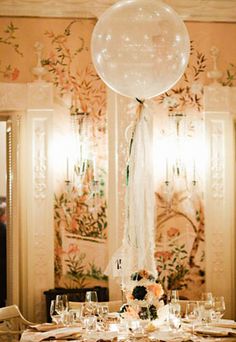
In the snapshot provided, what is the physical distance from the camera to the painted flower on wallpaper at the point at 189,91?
611cm

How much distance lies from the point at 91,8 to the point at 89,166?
4.39 feet

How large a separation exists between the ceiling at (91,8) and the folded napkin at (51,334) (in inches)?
114

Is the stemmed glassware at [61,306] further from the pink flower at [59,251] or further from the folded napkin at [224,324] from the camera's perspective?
the pink flower at [59,251]

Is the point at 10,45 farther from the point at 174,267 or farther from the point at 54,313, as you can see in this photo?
the point at 54,313

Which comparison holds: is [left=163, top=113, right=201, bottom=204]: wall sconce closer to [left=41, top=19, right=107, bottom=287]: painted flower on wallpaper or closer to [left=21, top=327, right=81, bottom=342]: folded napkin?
[left=41, top=19, right=107, bottom=287]: painted flower on wallpaper

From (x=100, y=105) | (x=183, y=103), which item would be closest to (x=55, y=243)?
(x=100, y=105)

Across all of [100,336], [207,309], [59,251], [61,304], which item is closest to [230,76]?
[59,251]

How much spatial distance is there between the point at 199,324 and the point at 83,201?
2.07m

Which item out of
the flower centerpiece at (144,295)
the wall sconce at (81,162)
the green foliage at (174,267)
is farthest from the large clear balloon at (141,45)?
the green foliage at (174,267)

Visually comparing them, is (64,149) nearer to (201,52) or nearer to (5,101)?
(5,101)

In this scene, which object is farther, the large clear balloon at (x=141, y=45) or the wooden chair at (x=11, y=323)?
the wooden chair at (x=11, y=323)

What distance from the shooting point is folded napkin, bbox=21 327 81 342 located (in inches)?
157

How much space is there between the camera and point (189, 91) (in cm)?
612

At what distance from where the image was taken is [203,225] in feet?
20.0
